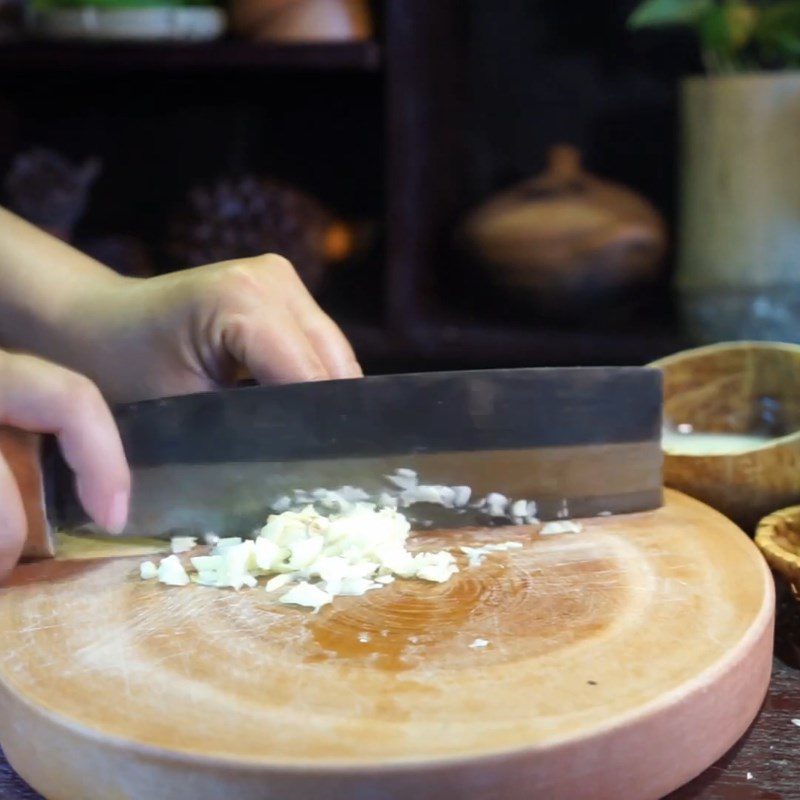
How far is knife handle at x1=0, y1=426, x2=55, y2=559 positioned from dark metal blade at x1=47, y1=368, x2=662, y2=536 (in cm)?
2

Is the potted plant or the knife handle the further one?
the potted plant

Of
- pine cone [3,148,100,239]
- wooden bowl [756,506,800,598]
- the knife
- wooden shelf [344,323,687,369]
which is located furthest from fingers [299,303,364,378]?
pine cone [3,148,100,239]

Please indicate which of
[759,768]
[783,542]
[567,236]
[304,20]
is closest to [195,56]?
[304,20]

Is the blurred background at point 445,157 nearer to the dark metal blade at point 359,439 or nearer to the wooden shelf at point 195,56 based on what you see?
the wooden shelf at point 195,56

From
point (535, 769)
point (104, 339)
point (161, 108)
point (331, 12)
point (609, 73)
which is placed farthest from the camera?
point (161, 108)

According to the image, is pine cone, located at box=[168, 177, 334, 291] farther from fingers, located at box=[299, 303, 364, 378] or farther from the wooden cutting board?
the wooden cutting board

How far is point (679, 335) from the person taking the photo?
1.19m

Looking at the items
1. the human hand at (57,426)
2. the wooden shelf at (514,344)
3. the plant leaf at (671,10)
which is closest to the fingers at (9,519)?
the human hand at (57,426)

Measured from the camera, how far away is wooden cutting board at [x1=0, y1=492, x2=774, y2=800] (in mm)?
409

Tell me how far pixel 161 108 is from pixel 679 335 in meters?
0.82

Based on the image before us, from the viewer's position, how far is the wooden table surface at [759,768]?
46cm

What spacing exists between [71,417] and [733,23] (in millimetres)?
930

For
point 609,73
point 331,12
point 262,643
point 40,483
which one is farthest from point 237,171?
point 262,643

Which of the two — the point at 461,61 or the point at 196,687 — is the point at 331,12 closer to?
the point at 461,61
